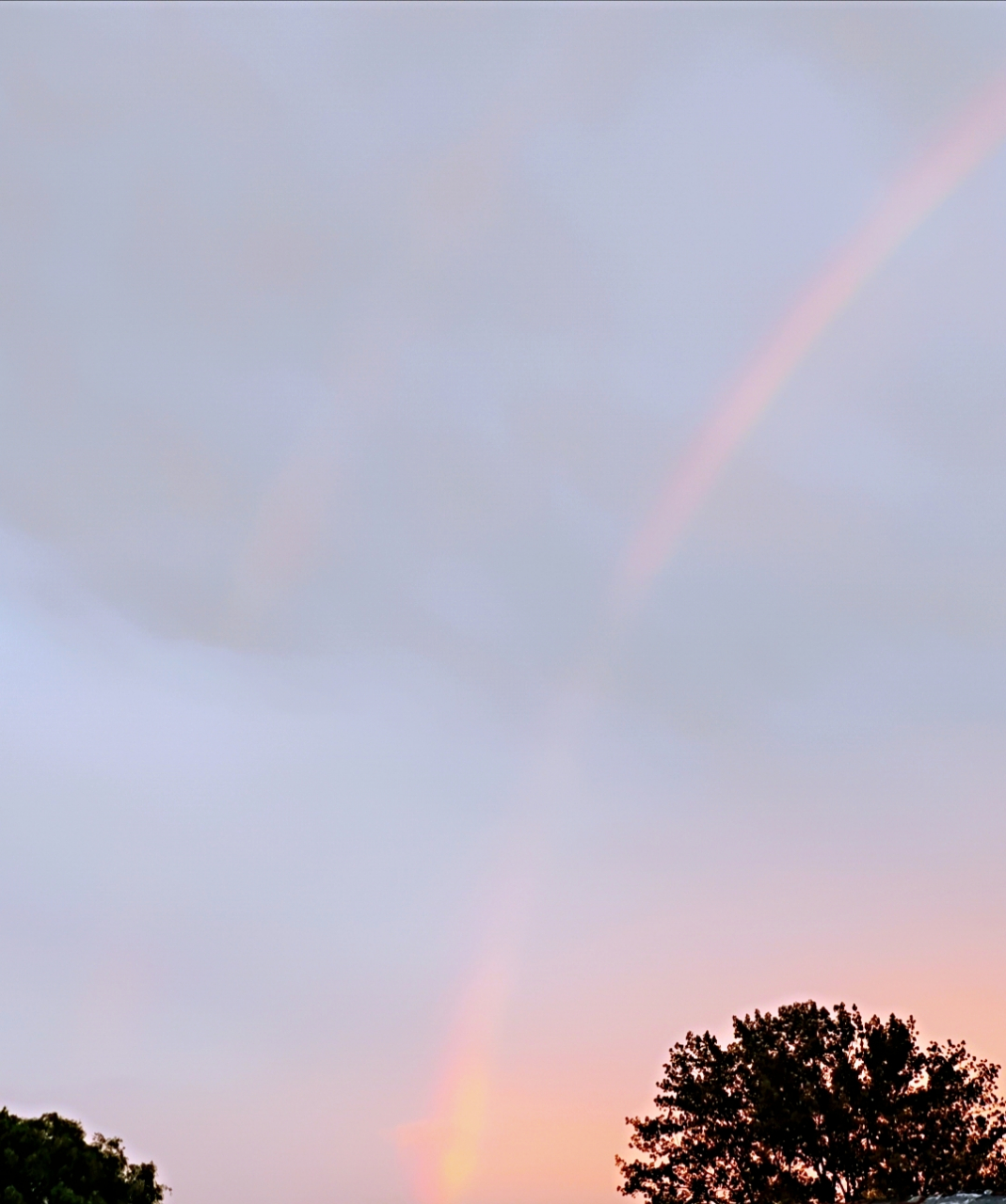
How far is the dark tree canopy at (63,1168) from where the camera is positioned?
73.6m

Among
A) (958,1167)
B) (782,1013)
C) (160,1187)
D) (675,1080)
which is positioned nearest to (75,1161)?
(160,1187)

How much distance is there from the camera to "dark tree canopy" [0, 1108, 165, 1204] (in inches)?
2896

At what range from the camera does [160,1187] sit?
80438 millimetres

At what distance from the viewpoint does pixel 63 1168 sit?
7588cm

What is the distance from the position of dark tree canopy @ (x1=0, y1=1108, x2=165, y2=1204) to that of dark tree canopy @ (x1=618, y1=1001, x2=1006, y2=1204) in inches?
1031

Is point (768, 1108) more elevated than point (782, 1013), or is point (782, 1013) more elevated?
point (782, 1013)

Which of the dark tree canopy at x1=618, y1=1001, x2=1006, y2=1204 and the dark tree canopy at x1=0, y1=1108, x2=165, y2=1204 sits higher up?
the dark tree canopy at x1=618, y1=1001, x2=1006, y2=1204

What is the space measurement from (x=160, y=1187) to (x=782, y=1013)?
1372 inches

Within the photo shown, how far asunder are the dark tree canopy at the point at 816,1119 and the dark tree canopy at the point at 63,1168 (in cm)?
2619

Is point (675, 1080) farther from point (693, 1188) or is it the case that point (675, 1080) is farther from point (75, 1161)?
point (75, 1161)

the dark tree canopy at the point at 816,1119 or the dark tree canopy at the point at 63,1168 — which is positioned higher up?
the dark tree canopy at the point at 816,1119

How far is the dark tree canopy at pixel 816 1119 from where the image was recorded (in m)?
74.9

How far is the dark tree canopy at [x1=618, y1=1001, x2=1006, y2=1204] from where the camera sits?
7488 cm

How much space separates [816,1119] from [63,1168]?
38.3m
